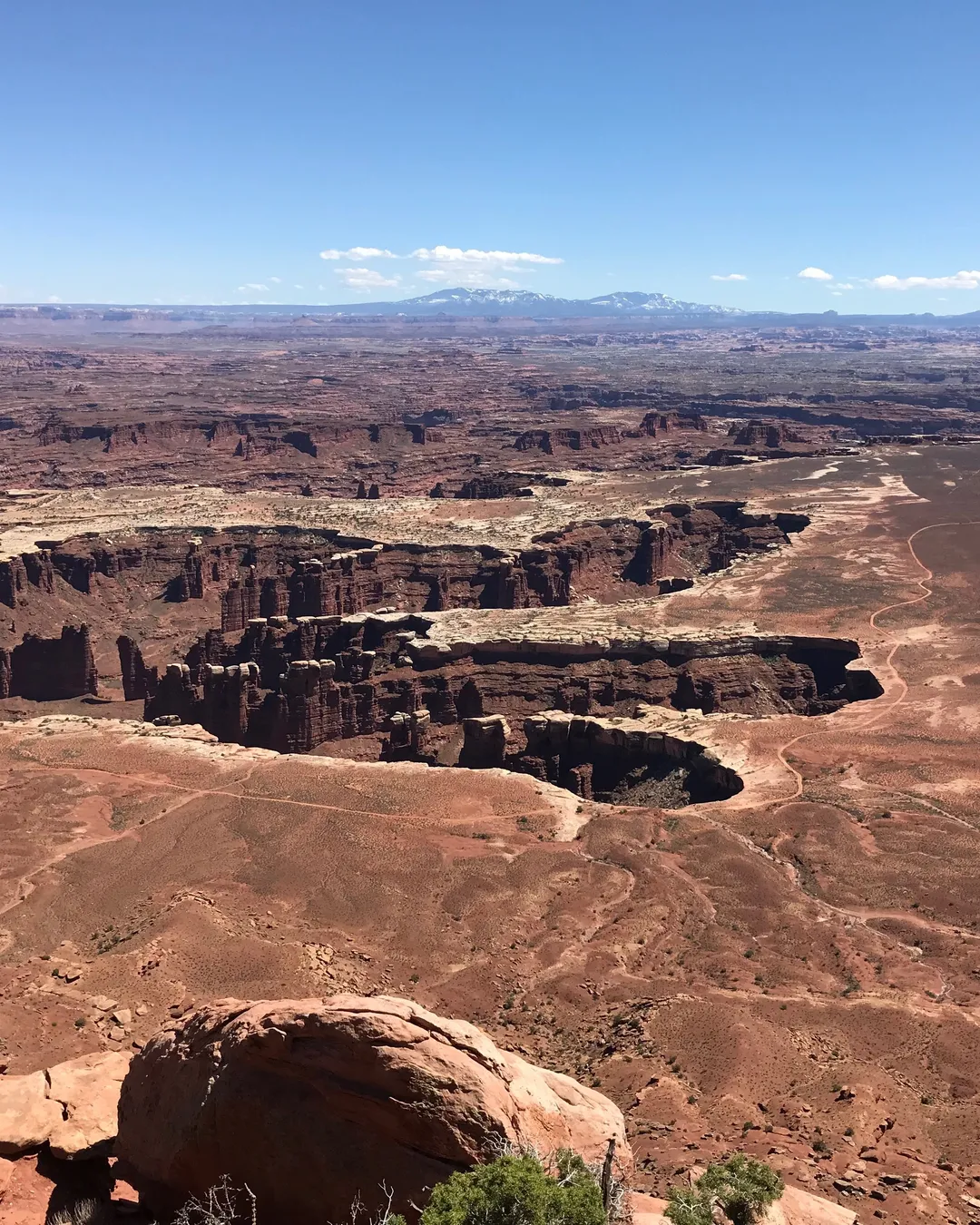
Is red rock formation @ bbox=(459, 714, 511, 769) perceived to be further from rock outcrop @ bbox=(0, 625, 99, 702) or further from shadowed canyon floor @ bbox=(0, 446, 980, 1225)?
rock outcrop @ bbox=(0, 625, 99, 702)

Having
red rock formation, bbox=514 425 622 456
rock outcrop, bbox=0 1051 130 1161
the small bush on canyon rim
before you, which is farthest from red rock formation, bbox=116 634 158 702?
red rock formation, bbox=514 425 622 456

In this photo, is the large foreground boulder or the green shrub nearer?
the green shrub

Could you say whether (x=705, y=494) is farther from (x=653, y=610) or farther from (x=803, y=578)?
(x=653, y=610)

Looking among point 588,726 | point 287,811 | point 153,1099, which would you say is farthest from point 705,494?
point 153,1099

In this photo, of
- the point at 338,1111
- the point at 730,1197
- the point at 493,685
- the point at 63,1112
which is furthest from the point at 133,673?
the point at 730,1197

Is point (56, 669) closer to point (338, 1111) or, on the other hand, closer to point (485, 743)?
point (485, 743)

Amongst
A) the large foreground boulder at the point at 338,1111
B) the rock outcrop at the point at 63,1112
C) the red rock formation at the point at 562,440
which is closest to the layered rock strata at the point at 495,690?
the rock outcrop at the point at 63,1112
